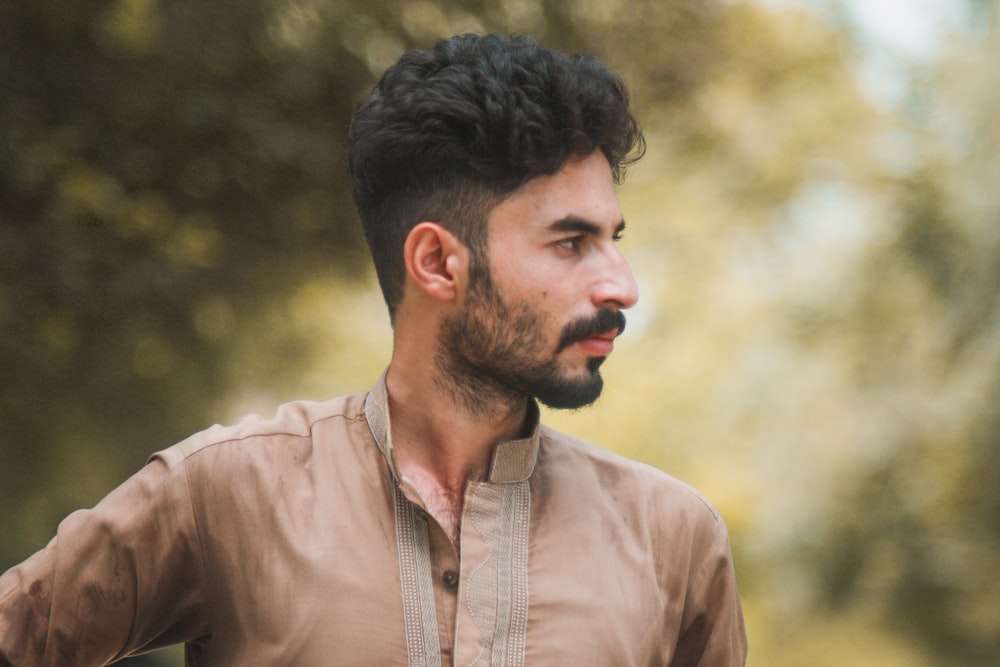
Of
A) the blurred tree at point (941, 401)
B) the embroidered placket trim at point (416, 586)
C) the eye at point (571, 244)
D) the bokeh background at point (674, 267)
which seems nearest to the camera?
the embroidered placket trim at point (416, 586)

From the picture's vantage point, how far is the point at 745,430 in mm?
7352

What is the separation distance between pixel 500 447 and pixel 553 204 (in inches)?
12.5

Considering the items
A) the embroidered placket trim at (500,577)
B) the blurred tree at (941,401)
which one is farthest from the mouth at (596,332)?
the blurred tree at (941,401)

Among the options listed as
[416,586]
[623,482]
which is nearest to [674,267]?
[623,482]

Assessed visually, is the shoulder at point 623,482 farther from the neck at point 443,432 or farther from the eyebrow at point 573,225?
the eyebrow at point 573,225

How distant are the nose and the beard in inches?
0.5

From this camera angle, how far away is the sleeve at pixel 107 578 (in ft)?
4.64

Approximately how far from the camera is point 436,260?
1.53m

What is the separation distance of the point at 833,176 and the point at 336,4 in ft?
13.9

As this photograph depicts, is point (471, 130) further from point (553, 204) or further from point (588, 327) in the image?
point (588, 327)

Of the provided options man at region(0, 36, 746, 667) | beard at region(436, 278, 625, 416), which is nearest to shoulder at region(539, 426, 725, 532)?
man at region(0, 36, 746, 667)

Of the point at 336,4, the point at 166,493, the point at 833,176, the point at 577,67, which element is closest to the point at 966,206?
the point at 833,176

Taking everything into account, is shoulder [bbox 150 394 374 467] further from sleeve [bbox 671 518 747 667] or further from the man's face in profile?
sleeve [bbox 671 518 747 667]

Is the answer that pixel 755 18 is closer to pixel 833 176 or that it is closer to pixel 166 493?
pixel 833 176
